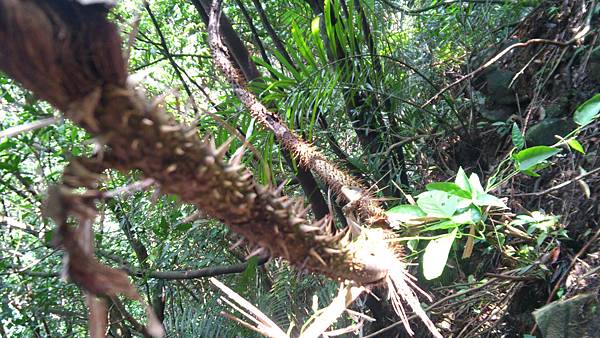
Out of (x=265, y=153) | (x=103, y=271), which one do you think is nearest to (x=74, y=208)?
(x=103, y=271)

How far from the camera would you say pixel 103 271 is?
275 millimetres

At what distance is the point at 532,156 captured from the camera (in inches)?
30.1

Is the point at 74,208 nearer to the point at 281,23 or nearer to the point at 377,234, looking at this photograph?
the point at 377,234

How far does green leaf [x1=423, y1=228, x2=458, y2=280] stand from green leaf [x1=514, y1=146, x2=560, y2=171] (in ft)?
0.54

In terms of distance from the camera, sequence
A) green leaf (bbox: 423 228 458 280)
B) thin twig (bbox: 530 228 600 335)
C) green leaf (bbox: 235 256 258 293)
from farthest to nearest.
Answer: green leaf (bbox: 235 256 258 293) → thin twig (bbox: 530 228 600 335) → green leaf (bbox: 423 228 458 280)

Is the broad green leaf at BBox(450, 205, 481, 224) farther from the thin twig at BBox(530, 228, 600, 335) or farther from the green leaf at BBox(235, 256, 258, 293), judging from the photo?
the green leaf at BBox(235, 256, 258, 293)

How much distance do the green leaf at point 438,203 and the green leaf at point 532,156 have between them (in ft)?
0.40

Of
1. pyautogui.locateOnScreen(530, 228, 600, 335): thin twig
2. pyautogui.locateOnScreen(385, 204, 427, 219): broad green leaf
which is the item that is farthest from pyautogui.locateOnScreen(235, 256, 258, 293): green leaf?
pyautogui.locateOnScreen(530, 228, 600, 335): thin twig

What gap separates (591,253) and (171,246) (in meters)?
1.35

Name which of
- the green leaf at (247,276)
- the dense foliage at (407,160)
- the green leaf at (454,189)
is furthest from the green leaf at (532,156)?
the green leaf at (247,276)

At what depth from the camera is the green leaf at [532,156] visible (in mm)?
756

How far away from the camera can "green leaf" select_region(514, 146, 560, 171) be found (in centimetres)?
76

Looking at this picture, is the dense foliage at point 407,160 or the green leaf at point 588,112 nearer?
the green leaf at point 588,112

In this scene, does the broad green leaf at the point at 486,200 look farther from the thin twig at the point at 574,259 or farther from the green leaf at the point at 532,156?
the thin twig at the point at 574,259
